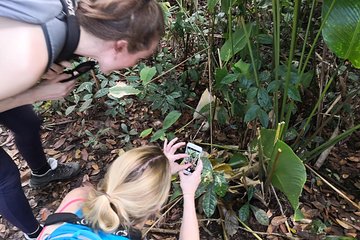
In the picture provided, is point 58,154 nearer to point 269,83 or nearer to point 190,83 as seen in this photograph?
point 190,83

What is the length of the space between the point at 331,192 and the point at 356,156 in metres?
0.25

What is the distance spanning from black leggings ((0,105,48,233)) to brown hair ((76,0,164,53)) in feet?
1.80

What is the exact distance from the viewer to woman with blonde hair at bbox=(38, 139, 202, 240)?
1.02m

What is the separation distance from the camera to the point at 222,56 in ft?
5.21

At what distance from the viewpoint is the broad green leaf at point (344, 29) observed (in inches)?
49.5

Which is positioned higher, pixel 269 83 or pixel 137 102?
pixel 269 83

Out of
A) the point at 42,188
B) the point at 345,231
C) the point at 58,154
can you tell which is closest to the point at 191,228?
the point at 345,231

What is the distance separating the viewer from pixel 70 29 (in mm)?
978

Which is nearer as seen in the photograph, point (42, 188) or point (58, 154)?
point (42, 188)

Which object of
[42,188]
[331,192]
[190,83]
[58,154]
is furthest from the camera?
[190,83]

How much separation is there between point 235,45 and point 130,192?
2.48 feet

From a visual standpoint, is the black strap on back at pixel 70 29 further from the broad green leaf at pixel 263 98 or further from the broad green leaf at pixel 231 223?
the broad green leaf at pixel 231 223

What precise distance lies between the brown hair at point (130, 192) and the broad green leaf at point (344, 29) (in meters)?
0.63

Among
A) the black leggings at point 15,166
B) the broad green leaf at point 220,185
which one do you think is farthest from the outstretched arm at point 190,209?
the black leggings at point 15,166
